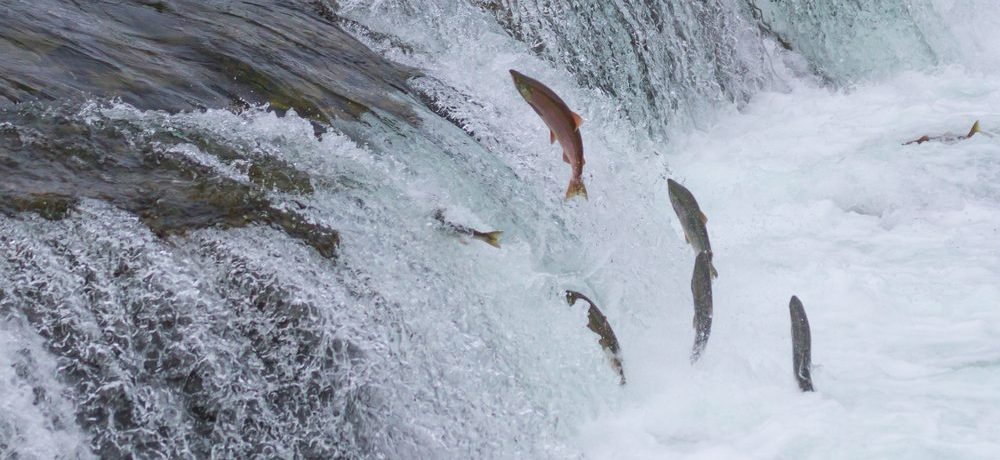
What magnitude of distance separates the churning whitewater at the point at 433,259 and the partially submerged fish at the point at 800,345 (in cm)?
1

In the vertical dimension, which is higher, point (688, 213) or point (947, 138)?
point (947, 138)

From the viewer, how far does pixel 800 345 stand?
11.2 ft

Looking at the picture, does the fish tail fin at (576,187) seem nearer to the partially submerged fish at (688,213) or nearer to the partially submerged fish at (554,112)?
the partially submerged fish at (554,112)

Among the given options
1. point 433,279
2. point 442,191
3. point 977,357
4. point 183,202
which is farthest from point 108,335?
point 977,357

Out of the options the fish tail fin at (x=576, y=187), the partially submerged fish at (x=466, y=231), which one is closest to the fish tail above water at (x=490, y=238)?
the partially submerged fish at (x=466, y=231)

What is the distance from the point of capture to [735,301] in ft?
13.1

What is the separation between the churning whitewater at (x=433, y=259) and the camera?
249cm

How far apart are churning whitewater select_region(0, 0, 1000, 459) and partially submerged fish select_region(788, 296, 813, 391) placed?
0.01 m

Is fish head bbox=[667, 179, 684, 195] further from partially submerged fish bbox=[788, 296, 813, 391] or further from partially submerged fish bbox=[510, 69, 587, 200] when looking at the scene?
partially submerged fish bbox=[788, 296, 813, 391]

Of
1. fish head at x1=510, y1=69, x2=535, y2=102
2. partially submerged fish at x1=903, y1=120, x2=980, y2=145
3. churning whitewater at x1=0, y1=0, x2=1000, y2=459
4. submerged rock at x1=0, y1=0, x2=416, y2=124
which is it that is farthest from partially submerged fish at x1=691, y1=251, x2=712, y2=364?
partially submerged fish at x1=903, y1=120, x2=980, y2=145

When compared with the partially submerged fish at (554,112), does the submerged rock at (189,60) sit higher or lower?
lower

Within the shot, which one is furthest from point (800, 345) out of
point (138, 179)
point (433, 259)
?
point (138, 179)

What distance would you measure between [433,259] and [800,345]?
50.5 inches

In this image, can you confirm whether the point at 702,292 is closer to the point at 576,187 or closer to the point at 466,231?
the point at 576,187
